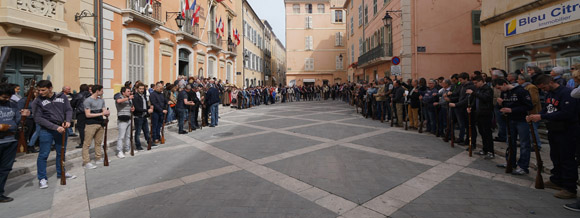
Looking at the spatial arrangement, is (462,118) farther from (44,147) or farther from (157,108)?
(44,147)

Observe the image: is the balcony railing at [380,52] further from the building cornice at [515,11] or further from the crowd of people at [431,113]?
the crowd of people at [431,113]

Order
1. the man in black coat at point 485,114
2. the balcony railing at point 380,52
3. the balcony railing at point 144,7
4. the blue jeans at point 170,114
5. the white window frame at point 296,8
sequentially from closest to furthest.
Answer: the man in black coat at point 485,114 → the blue jeans at point 170,114 → the balcony railing at point 144,7 → the balcony railing at point 380,52 → the white window frame at point 296,8

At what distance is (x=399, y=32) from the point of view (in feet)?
55.3

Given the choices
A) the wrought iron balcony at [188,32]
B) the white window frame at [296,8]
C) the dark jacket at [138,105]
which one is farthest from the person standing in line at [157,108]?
the white window frame at [296,8]

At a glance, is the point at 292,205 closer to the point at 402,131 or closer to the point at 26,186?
the point at 26,186

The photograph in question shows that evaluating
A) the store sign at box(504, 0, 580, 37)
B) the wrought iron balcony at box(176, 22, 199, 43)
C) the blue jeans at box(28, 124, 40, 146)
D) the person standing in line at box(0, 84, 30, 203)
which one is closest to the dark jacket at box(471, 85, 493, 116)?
the store sign at box(504, 0, 580, 37)

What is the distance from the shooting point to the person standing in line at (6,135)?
4.06 metres

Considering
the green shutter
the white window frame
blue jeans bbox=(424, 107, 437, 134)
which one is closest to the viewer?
blue jeans bbox=(424, 107, 437, 134)

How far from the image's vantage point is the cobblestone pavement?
11.6 ft

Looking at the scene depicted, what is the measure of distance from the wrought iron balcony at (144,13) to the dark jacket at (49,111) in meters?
8.36

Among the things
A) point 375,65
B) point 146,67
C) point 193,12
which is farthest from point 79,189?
point 375,65

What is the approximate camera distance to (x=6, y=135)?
4.13 m

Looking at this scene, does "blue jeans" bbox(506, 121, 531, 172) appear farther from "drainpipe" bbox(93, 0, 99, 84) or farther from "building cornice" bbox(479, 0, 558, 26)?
"drainpipe" bbox(93, 0, 99, 84)

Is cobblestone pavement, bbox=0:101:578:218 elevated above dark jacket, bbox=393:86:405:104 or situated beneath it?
situated beneath
